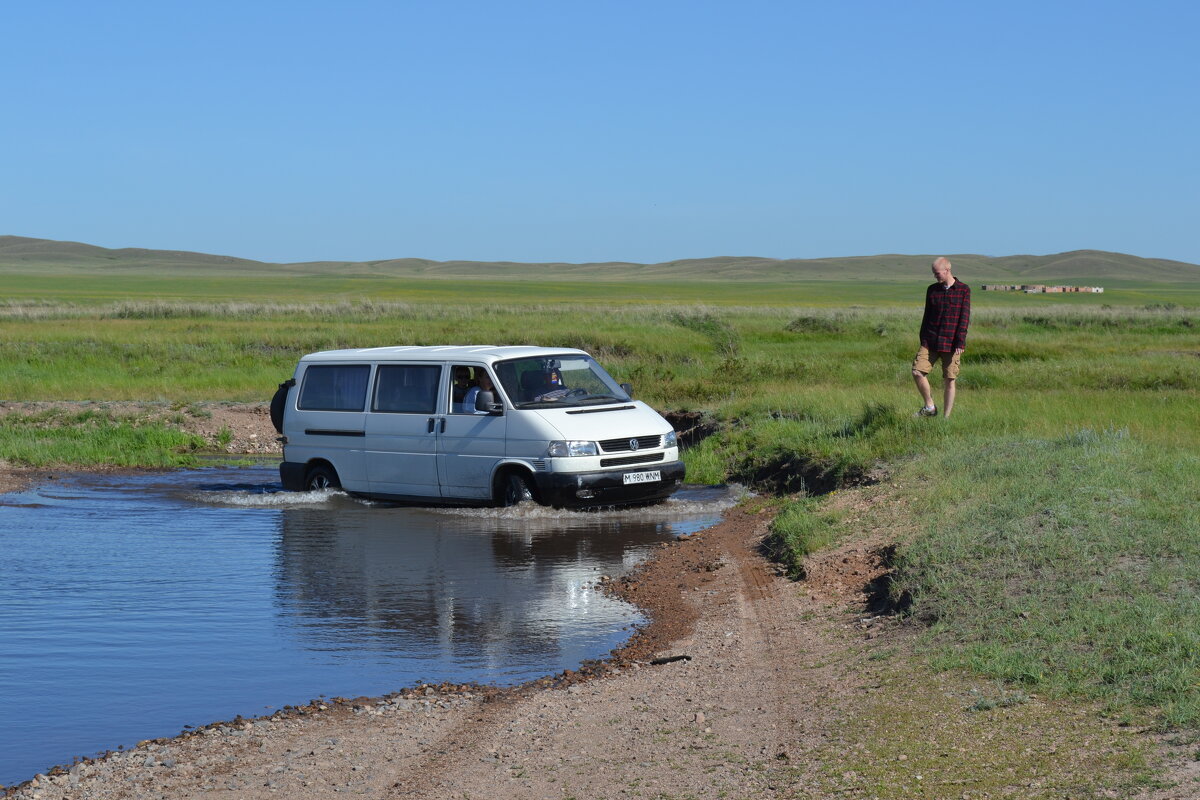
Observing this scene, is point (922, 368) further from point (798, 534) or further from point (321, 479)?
point (321, 479)

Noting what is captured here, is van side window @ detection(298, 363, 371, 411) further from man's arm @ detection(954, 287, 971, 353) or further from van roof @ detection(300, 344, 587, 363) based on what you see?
man's arm @ detection(954, 287, 971, 353)

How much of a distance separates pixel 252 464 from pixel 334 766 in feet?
47.6

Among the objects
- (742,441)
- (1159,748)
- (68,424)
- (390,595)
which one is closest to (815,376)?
(742,441)

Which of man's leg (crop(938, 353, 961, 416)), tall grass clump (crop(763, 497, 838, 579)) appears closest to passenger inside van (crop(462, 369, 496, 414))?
tall grass clump (crop(763, 497, 838, 579))

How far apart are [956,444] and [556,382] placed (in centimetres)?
424

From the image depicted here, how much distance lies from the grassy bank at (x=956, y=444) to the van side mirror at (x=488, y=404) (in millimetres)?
3396

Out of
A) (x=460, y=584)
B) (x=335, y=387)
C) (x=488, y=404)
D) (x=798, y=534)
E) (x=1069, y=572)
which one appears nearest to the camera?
(x=1069, y=572)

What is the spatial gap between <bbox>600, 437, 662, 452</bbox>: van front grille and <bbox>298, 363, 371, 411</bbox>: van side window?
116 inches

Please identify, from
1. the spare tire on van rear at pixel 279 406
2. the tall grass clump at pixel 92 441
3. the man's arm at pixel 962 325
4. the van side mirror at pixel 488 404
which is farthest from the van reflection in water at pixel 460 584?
A: the tall grass clump at pixel 92 441

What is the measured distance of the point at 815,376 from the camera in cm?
2839

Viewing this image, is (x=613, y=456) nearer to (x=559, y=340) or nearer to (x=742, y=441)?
(x=742, y=441)

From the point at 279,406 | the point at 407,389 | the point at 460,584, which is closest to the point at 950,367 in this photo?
the point at 407,389

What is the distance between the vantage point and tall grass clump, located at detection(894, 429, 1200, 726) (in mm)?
6324

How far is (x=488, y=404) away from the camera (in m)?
13.5
